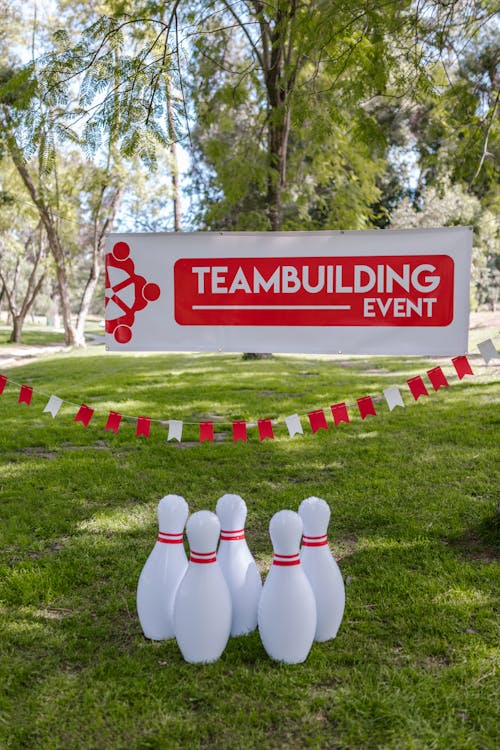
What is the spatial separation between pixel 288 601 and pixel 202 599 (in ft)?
1.06

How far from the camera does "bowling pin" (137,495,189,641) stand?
285 centimetres

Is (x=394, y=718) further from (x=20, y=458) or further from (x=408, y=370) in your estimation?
(x=408, y=370)

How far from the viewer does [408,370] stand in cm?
1155

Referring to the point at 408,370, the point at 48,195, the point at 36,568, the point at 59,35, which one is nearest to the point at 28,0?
the point at 48,195

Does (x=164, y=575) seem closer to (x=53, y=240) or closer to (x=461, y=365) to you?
(x=461, y=365)

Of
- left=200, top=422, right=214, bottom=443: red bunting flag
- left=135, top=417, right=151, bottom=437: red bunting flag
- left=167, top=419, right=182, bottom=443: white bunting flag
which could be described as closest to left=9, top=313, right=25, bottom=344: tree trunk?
left=135, top=417, right=151, bottom=437: red bunting flag

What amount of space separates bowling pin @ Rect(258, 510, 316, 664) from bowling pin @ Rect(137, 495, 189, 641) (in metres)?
0.40

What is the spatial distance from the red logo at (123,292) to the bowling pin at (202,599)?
3.68ft

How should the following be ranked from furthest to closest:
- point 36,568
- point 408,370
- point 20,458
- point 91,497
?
point 408,370 → point 20,458 → point 91,497 → point 36,568

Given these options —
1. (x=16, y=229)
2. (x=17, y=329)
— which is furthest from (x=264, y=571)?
(x=16, y=229)

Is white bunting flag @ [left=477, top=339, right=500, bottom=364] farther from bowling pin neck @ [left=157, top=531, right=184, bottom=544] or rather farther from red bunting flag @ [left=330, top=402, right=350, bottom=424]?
bowling pin neck @ [left=157, top=531, right=184, bottom=544]

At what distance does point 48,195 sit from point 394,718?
60.2ft

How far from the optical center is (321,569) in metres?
2.83

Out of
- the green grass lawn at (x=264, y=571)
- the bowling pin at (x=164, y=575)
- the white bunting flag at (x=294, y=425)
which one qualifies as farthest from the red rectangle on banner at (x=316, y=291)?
the green grass lawn at (x=264, y=571)
